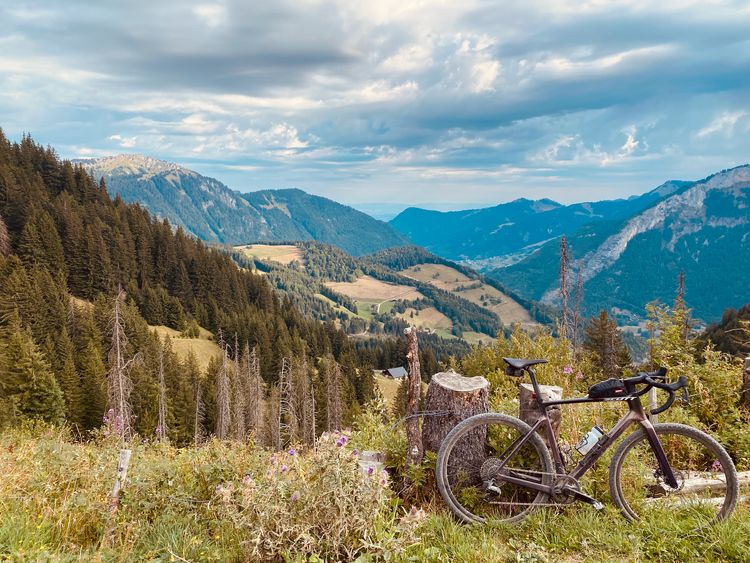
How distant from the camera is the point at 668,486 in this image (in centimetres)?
668

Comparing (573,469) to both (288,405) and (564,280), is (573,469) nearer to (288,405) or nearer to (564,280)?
(564,280)

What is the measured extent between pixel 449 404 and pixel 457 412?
6.4 inches

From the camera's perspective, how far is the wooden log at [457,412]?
22.4 ft

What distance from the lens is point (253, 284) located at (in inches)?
5428

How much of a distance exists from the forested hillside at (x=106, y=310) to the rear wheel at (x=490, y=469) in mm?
34507

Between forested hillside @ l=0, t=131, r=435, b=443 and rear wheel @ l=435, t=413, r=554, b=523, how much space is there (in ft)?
113

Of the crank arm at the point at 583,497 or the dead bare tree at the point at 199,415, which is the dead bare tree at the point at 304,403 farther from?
the crank arm at the point at 583,497

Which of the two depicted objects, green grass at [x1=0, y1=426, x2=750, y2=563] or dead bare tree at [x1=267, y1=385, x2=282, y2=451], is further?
dead bare tree at [x1=267, y1=385, x2=282, y2=451]

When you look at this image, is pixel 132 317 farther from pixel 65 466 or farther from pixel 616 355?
A: pixel 65 466

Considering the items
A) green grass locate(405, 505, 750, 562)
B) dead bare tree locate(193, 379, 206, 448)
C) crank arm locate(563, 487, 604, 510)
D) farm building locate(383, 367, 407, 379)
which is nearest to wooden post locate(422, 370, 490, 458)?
green grass locate(405, 505, 750, 562)

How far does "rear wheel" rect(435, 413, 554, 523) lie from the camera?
21.1 feet

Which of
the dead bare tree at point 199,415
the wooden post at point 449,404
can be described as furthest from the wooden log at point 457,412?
the dead bare tree at point 199,415

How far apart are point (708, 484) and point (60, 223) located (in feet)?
385

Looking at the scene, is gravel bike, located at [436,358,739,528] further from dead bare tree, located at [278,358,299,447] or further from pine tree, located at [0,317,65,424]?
pine tree, located at [0,317,65,424]
